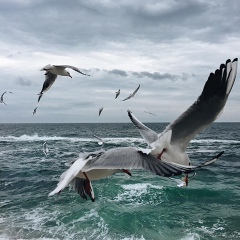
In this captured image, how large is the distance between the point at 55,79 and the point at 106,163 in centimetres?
512

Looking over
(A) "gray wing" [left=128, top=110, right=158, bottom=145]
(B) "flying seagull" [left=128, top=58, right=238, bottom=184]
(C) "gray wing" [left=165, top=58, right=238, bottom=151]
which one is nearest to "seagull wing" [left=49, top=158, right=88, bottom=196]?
(B) "flying seagull" [left=128, top=58, right=238, bottom=184]

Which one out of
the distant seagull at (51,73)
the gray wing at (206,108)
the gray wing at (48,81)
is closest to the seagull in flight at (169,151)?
the gray wing at (206,108)

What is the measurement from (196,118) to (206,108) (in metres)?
0.23

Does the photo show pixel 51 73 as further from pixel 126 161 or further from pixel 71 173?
pixel 71 173

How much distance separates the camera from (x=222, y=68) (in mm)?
4992

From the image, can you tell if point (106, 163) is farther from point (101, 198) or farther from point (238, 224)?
point (101, 198)

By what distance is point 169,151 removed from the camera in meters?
5.32

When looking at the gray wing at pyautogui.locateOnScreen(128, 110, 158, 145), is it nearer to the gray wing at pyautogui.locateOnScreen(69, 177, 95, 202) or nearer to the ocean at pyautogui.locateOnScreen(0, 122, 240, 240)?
the gray wing at pyautogui.locateOnScreen(69, 177, 95, 202)

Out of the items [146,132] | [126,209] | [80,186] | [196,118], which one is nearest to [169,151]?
[196,118]

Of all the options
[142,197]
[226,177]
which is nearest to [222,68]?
[142,197]

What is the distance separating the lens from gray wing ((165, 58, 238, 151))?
5.22 metres

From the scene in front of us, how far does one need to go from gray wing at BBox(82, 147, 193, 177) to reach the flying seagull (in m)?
0.19

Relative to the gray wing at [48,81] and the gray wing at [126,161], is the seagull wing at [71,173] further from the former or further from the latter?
the gray wing at [48,81]

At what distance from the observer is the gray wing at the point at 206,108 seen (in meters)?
5.22
